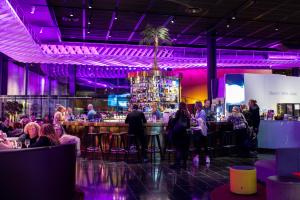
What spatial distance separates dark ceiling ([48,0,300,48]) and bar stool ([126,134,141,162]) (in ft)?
11.7

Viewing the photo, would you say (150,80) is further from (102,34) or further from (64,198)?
(64,198)

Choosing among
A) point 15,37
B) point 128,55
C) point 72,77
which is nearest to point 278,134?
point 15,37

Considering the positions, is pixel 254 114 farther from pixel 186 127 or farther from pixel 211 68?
pixel 211 68

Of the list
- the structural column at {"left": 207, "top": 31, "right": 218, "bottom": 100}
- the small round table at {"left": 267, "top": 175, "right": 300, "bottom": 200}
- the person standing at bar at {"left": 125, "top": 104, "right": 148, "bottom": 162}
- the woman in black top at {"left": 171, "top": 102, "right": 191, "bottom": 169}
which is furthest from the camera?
the structural column at {"left": 207, "top": 31, "right": 218, "bottom": 100}

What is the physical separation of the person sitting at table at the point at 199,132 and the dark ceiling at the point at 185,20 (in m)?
2.68

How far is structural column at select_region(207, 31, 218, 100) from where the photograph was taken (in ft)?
42.3

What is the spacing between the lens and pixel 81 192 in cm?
547

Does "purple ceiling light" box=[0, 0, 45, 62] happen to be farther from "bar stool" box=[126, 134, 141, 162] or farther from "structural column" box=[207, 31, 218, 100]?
"structural column" box=[207, 31, 218, 100]

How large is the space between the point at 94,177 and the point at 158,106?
4248 millimetres

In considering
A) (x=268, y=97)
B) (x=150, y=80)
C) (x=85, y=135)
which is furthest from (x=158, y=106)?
(x=268, y=97)

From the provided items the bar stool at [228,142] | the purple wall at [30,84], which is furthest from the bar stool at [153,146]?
the purple wall at [30,84]

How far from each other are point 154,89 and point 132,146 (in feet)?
7.40

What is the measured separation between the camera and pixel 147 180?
257 inches

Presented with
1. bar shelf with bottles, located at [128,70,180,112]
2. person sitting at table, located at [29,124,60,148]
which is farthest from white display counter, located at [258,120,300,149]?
person sitting at table, located at [29,124,60,148]
